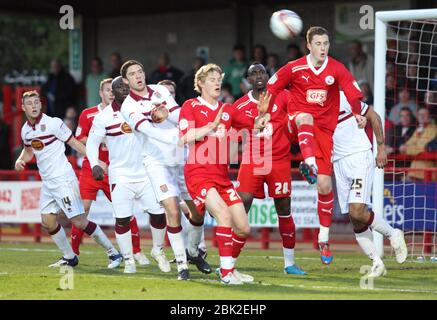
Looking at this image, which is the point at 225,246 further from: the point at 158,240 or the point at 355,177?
the point at 158,240

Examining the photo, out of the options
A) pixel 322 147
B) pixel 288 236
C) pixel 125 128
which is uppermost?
pixel 125 128

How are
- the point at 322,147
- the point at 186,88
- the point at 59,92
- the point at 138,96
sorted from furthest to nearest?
the point at 59,92 → the point at 186,88 → the point at 322,147 → the point at 138,96

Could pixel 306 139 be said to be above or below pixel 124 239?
above

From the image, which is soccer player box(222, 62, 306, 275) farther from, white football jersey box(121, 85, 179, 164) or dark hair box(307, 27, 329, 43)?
white football jersey box(121, 85, 179, 164)

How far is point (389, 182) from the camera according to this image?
16141 millimetres

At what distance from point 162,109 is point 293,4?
451 inches

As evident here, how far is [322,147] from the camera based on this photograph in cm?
1210

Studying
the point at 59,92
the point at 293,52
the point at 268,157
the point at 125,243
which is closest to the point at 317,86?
the point at 268,157

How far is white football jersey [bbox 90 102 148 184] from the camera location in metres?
12.8

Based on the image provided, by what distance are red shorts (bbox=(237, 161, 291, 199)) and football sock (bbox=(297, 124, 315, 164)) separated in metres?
0.62

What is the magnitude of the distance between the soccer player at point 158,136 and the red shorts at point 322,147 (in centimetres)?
153

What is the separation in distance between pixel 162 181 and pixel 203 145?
0.88m

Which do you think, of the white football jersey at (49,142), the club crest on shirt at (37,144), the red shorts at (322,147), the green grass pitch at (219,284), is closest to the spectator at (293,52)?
the green grass pitch at (219,284)

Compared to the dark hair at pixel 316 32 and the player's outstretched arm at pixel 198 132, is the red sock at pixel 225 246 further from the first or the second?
the dark hair at pixel 316 32
